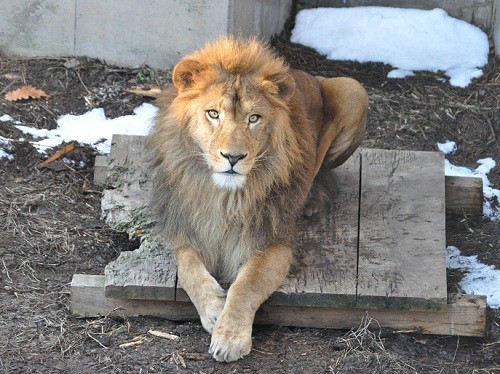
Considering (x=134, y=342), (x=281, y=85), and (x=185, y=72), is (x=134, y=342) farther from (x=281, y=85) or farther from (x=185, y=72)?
(x=281, y=85)

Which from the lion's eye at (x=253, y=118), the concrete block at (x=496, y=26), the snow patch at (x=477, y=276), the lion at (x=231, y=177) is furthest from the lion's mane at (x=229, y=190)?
the concrete block at (x=496, y=26)

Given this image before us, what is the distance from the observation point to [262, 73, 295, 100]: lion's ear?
14.5ft

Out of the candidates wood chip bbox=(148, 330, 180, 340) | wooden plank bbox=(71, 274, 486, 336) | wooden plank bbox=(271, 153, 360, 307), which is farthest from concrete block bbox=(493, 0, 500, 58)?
wood chip bbox=(148, 330, 180, 340)

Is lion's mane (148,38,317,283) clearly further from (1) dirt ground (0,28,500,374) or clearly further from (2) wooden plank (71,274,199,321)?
(1) dirt ground (0,28,500,374)

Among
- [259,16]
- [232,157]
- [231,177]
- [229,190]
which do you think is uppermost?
[259,16]

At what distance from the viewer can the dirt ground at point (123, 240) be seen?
13.8 ft

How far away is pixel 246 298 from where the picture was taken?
169 inches

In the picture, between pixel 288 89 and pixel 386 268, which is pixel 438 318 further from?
pixel 288 89

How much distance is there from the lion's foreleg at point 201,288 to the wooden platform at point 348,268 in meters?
0.09

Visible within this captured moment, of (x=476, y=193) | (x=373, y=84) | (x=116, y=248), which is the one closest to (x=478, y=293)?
(x=476, y=193)

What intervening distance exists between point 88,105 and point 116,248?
171 cm

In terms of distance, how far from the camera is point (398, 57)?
7.69 metres

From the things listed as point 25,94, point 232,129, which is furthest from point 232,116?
point 25,94

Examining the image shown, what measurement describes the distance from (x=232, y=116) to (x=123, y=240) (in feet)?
4.52
